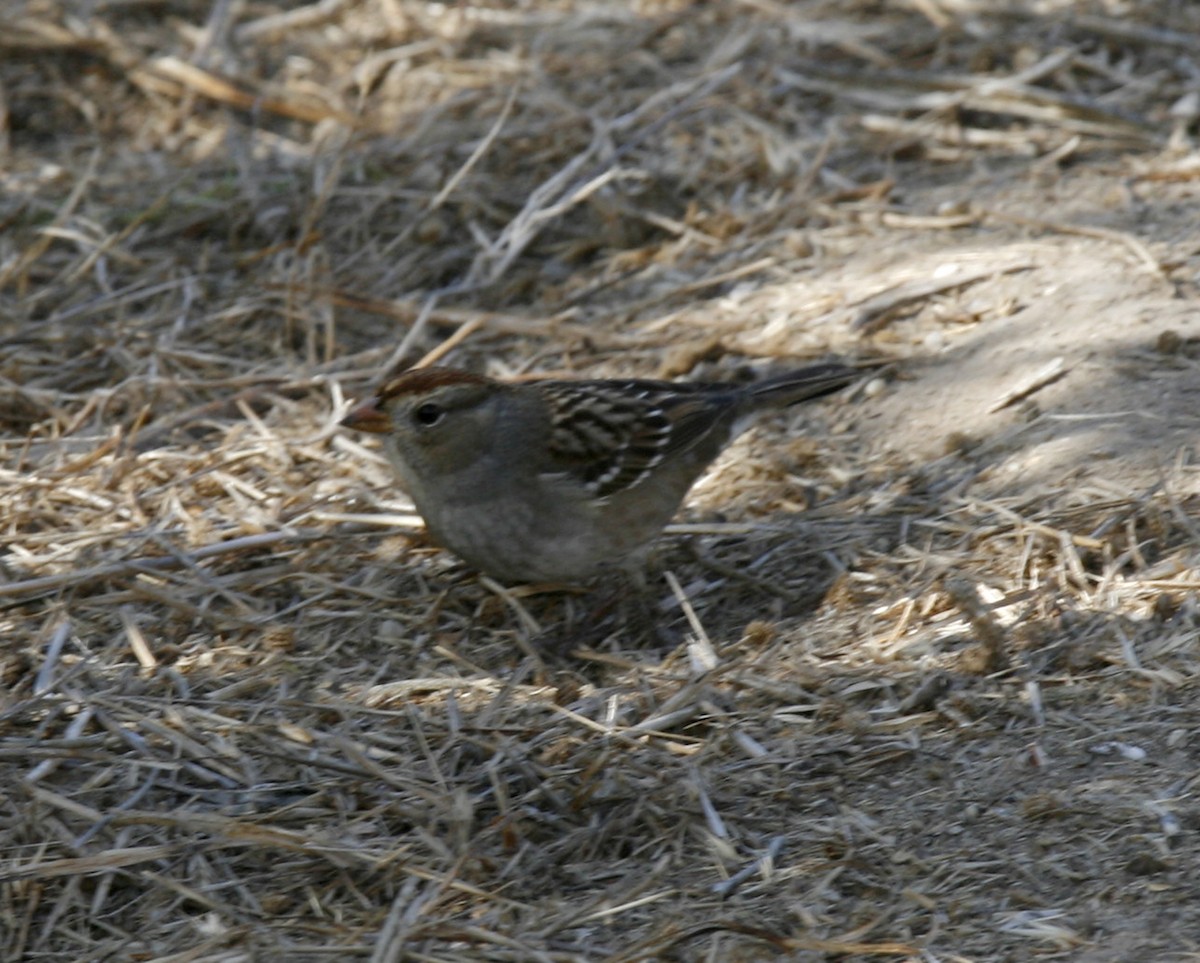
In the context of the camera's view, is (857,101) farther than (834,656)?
Yes

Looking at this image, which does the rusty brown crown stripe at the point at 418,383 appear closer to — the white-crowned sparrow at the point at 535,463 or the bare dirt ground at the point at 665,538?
the white-crowned sparrow at the point at 535,463

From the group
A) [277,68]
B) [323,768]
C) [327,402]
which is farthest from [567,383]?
[277,68]

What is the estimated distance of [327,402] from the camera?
5.73 meters

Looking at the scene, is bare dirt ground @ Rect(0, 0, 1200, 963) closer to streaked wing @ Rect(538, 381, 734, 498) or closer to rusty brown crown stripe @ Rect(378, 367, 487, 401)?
streaked wing @ Rect(538, 381, 734, 498)

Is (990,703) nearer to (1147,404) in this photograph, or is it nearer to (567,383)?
(1147,404)

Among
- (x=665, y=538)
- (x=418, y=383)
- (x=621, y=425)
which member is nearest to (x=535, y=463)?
(x=621, y=425)

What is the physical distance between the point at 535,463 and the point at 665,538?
543mm

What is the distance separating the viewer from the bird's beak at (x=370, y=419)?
4809mm

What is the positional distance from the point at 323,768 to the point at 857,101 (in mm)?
4371

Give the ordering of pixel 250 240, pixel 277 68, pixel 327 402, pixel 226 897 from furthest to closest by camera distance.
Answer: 1. pixel 277 68
2. pixel 250 240
3. pixel 327 402
4. pixel 226 897

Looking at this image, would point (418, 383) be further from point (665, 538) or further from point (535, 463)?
point (665, 538)

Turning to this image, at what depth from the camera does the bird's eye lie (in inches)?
190

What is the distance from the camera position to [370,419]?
482 cm

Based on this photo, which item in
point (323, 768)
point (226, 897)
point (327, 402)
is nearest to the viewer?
point (226, 897)
